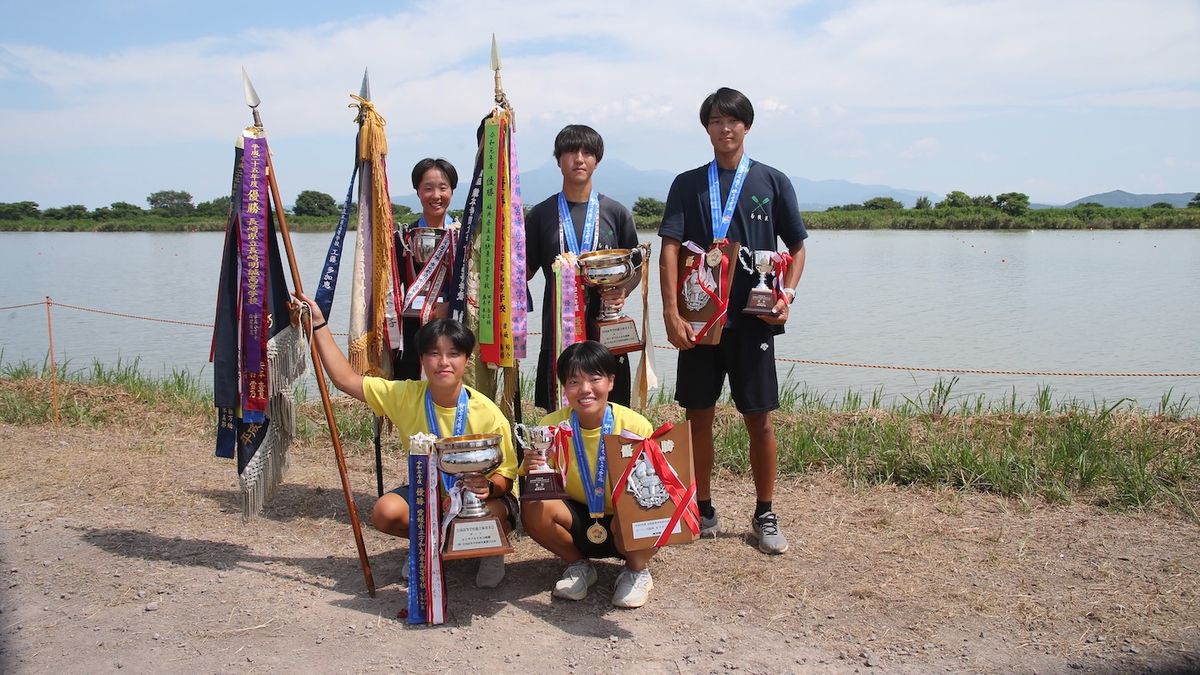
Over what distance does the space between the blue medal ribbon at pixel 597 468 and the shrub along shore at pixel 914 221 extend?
26153 mm

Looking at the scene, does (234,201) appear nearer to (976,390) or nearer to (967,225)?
(976,390)

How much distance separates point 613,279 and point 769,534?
1.29 m

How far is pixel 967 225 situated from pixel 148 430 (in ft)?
112

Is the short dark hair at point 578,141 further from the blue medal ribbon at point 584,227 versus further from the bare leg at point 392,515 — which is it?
the bare leg at point 392,515

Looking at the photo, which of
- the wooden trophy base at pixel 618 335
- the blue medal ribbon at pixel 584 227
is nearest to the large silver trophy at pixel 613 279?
the wooden trophy base at pixel 618 335

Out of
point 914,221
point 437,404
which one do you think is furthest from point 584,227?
point 914,221

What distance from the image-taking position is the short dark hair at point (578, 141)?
3742mm

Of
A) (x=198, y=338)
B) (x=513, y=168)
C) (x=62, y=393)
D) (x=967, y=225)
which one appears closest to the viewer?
(x=513, y=168)

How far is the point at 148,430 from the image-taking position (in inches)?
235

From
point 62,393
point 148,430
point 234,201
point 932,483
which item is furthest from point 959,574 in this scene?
point 62,393

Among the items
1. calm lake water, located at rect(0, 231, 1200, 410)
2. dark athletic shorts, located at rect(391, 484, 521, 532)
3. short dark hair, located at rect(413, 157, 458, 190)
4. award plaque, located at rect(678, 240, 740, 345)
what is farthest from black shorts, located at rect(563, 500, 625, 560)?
calm lake water, located at rect(0, 231, 1200, 410)

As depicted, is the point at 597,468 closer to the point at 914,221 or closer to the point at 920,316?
the point at 920,316

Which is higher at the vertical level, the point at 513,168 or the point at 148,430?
the point at 513,168

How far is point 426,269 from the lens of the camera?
13.1 feet
